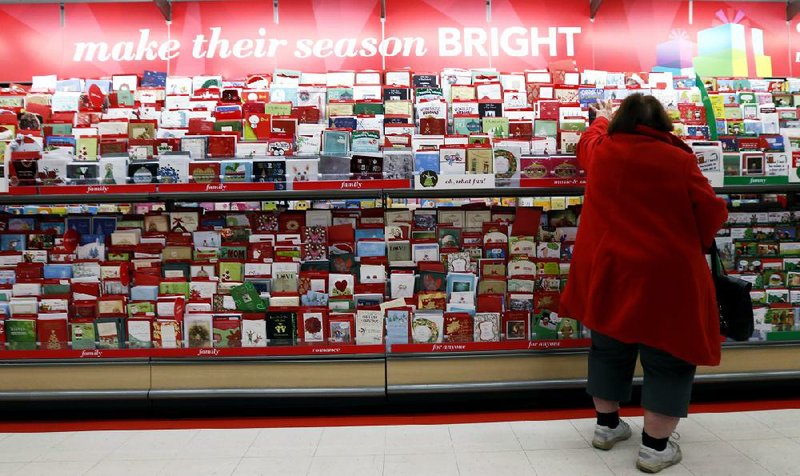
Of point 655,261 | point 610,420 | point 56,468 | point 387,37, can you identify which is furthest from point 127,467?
point 387,37

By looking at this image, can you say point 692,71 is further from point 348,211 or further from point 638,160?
point 348,211

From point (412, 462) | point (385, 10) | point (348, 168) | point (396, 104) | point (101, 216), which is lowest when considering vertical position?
point (412, 462)

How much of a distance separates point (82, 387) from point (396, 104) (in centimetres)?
239

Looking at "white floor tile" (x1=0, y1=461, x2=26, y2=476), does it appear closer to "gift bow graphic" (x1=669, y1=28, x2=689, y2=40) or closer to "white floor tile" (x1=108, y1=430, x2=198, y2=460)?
"white floor tile" (x1=108, y1=430, x2=198, y2=460)

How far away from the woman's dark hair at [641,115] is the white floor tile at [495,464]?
153 centimetres

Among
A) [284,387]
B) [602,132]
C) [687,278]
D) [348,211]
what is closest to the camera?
[687,278]

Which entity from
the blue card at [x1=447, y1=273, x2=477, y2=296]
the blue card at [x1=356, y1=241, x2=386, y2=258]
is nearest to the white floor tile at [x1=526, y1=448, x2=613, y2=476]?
the blue card at [x1=447, y1=273, x2=477, y2=296]

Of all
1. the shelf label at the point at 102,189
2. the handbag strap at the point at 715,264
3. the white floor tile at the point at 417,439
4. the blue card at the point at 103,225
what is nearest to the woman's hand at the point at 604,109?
the handbag strap at the point at 715,264

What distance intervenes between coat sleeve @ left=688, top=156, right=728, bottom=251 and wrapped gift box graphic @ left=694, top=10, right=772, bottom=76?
3147 mm

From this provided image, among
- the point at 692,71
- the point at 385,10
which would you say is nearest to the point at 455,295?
the point at 385,10

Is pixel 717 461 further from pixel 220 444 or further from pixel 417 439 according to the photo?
Result: pixel 220 444

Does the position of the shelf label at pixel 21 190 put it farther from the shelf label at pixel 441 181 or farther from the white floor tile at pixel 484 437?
the white floor tile at pixel 484 437

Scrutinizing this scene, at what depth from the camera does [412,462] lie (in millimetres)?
2471

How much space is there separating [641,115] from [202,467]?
8.11ft
